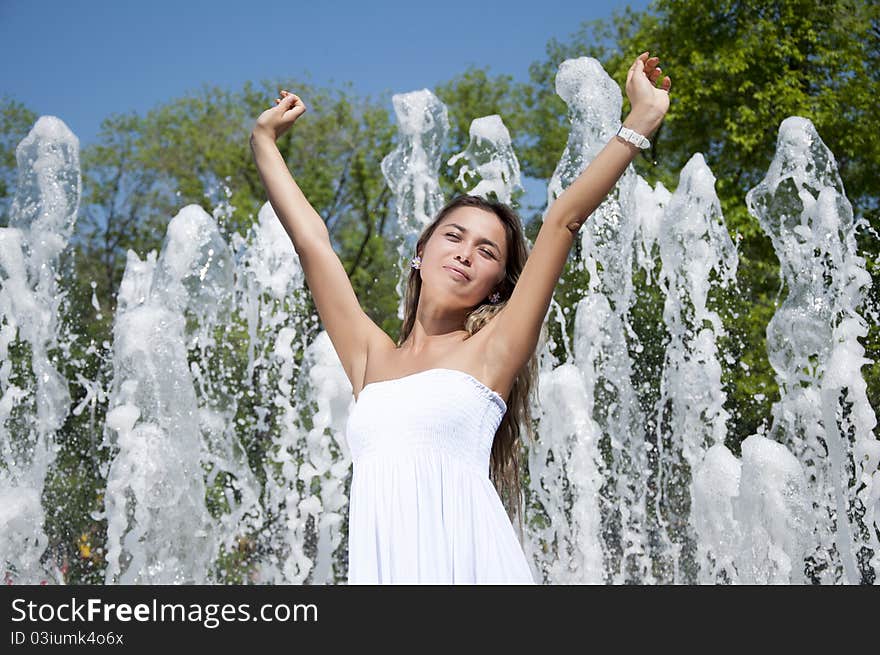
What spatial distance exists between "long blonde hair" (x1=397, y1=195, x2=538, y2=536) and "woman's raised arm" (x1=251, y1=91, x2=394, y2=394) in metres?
0.12

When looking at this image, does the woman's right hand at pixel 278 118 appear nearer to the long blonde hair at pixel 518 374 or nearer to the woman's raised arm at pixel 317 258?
the woman's raised arm at pixel 317 258

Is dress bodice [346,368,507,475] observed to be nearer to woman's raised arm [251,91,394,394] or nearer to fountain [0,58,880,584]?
woman's raised arm [251,91,394,394]

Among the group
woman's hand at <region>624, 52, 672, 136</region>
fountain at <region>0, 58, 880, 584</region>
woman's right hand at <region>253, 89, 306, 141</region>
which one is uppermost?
fountain at <region>0, 58, 880, 584</region>

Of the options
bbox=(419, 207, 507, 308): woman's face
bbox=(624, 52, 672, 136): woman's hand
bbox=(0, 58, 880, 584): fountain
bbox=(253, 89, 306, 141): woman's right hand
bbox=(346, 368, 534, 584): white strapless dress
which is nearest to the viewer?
bbox=(346, 368, 534, 584): white strapless dress

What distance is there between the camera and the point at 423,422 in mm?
2354

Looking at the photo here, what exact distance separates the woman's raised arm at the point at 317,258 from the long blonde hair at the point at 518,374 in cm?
12

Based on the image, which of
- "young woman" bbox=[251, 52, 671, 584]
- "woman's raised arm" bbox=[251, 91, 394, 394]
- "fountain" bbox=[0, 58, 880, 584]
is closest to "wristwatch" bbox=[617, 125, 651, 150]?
"young woman" bbox=[251, 52, 671, 584]

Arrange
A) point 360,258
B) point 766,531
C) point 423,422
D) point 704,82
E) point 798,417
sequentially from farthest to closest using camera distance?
point 360,258, point 704,82, point 798,417, point 766,531, point 423,422

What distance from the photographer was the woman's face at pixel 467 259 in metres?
2.66

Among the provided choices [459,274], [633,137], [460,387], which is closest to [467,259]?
[459,274]

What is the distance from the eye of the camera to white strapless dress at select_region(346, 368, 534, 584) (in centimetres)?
227
